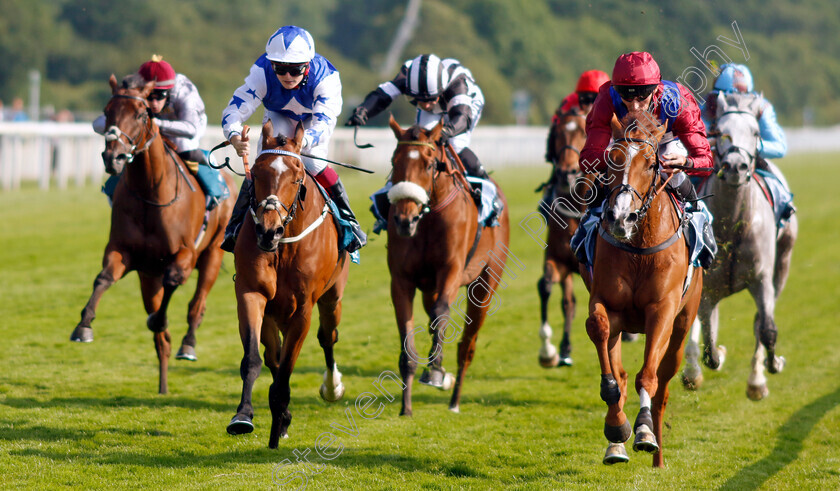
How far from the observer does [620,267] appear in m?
4.94

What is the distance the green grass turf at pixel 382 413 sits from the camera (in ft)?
17.2

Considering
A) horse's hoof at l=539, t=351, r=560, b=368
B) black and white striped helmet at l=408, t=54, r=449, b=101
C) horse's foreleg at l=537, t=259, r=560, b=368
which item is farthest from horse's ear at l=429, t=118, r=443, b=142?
horse's hoof at l=539, t=351, r=560, b=368

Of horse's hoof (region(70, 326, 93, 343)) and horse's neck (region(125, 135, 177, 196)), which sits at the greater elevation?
horse's neck (region(125, 135, 177, 196))

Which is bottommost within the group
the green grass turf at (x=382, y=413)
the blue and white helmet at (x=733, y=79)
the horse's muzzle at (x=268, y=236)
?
the green grass turf at (x=382, y=413)

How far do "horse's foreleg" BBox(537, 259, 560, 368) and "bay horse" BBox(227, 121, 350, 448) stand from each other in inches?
114

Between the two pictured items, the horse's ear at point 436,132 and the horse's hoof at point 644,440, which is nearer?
the horse's hoof at point 644,440

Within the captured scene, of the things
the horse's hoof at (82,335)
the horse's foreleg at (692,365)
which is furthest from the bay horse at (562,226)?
the horse's hoof at (82,335)

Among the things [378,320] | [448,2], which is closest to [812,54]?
[448,2]

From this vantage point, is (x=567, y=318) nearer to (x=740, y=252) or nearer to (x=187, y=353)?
(x=740, y=252)

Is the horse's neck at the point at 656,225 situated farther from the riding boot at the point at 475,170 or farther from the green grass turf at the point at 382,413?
the riding boot at the point at 475,170

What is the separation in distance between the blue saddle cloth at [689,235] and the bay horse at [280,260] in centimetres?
141

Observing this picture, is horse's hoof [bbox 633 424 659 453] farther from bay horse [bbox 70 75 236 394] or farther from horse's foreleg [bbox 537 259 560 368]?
horse's foreleg [bbox 537 259 560 368]

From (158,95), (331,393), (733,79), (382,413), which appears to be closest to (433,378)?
(382,413)

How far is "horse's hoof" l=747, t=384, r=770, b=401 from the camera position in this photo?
6.91 meters
